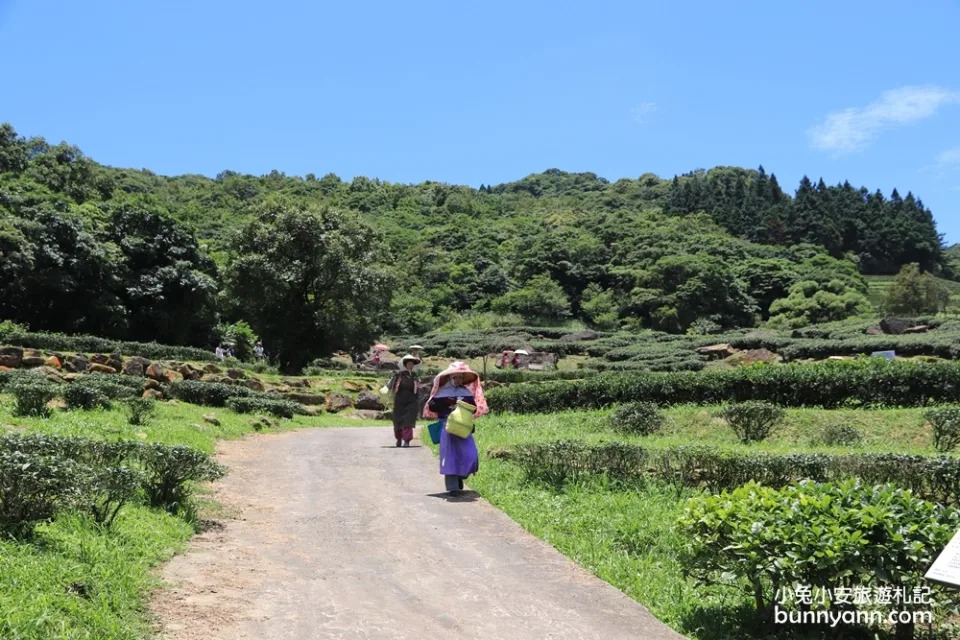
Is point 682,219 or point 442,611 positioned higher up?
point 682,219

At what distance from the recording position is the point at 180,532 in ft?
21.8

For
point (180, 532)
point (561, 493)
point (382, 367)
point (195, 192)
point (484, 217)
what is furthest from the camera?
point (484, 217)

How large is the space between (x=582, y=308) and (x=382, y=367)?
34.8 meters

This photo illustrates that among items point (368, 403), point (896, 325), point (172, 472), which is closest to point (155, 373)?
point (368, 403)

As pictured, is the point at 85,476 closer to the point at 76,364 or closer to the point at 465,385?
the point at 465,385

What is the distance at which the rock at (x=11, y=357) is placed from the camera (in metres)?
16.3

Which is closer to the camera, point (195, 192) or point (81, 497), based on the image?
point (81, 497)

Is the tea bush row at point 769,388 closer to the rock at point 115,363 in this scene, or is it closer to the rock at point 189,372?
the rock at point 189,372

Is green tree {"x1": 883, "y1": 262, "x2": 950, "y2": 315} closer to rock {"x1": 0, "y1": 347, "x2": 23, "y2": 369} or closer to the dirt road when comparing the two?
rock {"x1": 0, "y1": 347, "x2": 23, "y2": 369}

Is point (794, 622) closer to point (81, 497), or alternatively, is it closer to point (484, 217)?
point (81, 497)

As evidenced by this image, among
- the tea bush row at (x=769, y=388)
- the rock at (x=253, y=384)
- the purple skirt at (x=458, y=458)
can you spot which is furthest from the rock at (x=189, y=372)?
the purple skirt at (x=458, y=458)

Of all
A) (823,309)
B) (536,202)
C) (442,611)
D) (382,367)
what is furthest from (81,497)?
(536,202)

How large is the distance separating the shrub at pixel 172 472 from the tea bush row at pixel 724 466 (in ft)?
13.1

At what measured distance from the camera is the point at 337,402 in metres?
22.0
